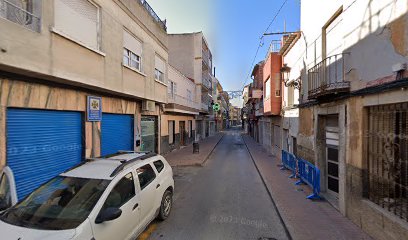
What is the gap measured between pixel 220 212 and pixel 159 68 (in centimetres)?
993

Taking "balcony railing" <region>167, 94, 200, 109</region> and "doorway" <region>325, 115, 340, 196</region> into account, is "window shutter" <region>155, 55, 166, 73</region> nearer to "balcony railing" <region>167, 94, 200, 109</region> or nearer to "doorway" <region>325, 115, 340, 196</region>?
"balcony railing" <region>167, 94, 200, 109</region>

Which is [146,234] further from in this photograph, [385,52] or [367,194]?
[385,52]

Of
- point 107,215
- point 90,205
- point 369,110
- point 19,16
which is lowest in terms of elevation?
point 107,215

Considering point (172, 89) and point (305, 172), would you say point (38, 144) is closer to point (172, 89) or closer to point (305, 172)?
point (305, 172)

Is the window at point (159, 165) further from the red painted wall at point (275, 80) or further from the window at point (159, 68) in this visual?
the red painted wall at point (275, 80)

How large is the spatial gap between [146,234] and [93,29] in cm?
656

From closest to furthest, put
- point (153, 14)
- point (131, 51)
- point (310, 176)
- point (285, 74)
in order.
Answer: point (310, 176)
point (131, 51)
point (153, 14)
point (285, 74)

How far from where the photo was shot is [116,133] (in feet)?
33.9

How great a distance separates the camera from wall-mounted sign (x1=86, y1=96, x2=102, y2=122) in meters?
8.09

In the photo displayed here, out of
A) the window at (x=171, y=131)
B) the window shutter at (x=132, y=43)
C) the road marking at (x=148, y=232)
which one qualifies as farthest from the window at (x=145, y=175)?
the window at (x=171, y=131)

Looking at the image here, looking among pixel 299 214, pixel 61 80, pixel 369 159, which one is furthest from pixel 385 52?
pixel 61 80

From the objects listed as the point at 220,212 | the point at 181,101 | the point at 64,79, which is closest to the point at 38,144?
the point at 64,79

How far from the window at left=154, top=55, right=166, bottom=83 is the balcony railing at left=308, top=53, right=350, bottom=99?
8450mm

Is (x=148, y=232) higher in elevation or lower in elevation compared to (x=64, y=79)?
lower
